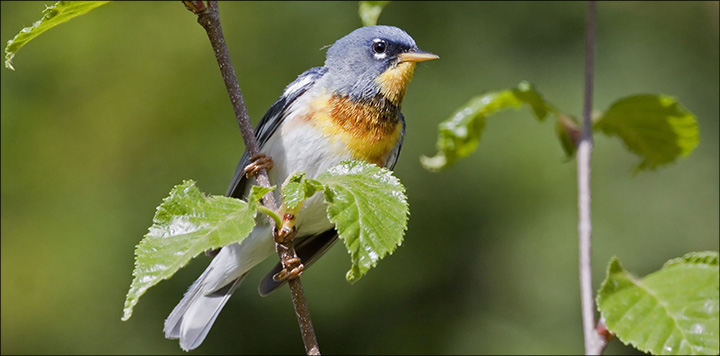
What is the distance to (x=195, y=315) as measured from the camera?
9.23 feet

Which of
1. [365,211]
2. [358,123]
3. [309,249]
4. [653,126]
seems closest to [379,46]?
[358,123]

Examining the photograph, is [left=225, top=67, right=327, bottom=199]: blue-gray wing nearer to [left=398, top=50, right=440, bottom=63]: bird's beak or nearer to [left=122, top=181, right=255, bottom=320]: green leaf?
[left=398, top=50, right=440, bottom=63]: bird's beak

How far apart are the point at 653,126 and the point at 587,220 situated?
1.97 feet

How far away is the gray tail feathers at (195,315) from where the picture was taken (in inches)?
107

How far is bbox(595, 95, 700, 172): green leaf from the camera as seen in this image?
7.16 feet

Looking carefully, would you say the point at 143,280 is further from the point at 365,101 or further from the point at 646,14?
the point at 646,14

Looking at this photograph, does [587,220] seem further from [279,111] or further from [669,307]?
[279,111]

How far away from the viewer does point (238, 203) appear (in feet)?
4.57

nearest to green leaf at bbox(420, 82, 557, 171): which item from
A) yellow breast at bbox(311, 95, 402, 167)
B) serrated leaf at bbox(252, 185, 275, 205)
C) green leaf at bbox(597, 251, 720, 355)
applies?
yellow breast at bbox(311, 95, 402, 167)

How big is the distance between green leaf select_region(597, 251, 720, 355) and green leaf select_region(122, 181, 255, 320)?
85 cm

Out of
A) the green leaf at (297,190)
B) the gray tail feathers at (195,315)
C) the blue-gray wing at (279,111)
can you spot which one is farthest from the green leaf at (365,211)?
the gray tail feathers at (195,315)

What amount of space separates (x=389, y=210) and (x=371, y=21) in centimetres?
83

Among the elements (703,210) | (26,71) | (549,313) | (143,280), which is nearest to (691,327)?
(143,280)

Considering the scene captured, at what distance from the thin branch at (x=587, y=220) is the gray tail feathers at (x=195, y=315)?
1.38 m
